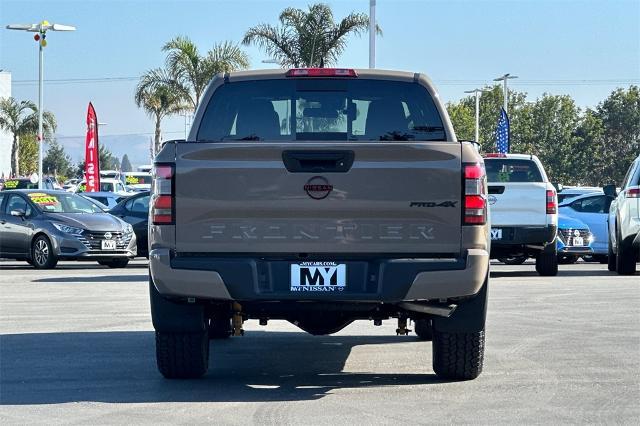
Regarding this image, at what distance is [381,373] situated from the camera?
9.22 metres

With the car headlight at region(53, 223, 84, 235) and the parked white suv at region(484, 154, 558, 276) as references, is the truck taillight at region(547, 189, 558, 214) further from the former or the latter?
the car headlight at region(53, 223, 84, 235)

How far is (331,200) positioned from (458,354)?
1541 millimetres

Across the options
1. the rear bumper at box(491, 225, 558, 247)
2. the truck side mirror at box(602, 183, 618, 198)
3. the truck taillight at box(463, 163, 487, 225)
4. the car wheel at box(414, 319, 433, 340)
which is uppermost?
the truck side mirror at box(602, 183, 618, 198)

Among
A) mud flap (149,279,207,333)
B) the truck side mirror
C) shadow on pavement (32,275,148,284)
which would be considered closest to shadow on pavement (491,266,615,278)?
the truck side mirror

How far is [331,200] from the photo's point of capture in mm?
7852

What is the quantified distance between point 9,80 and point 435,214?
11496 cm

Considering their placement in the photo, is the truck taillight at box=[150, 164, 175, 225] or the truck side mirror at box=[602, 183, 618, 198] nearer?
the truck taillight at box=[150, 164, 175, 225]

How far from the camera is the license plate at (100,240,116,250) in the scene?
2356cm

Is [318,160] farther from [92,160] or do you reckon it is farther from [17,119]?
[17,119]

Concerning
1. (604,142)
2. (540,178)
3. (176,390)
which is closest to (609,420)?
(176,390)

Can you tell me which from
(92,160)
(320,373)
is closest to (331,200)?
(320,373)

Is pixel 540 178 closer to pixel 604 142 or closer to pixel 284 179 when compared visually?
pixel 284 179

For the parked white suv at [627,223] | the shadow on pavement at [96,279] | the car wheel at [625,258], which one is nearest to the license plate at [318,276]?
the shadow on pavement at [96,279]

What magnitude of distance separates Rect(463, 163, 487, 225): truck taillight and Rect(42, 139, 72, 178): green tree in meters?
157
